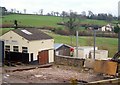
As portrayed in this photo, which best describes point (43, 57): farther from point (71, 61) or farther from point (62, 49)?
point (62, 49)

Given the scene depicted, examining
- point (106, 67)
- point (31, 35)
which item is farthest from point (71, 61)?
point (31, 35)

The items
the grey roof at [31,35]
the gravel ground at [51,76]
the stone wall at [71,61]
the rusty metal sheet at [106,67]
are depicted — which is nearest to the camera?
the gravel ground at [51,76]

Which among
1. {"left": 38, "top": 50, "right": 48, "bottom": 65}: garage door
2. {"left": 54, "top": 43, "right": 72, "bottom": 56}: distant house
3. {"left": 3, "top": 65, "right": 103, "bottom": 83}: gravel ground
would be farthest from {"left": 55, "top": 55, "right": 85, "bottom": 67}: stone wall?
{"left": 54, "top": 43, "right": 72, "bottom": 56}: distant house

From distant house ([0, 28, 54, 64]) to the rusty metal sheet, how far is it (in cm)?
607

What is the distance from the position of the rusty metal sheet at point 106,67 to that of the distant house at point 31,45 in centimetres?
607

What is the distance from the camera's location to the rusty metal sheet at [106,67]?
19.3 metres

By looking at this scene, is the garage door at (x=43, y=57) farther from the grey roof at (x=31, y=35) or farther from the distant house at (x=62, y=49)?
the distant house at (x=62, y=49)

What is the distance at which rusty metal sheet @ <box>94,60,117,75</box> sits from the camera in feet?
63.2

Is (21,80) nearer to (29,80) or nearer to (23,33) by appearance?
(29,80)

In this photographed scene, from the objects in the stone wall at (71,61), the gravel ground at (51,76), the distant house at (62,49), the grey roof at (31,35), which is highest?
the grey roof at (31,35)

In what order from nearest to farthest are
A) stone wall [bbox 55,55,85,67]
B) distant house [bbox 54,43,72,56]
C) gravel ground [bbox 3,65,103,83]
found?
1. gravel ground [bbox 3,65,103,83]
2. stone wall [bbox 55,55,85,67]
3. distant house [bbox 54,43,72,56]

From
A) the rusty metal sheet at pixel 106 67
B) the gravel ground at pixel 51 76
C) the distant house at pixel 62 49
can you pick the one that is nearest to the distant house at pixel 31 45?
the gravel ground at pixel 51 76

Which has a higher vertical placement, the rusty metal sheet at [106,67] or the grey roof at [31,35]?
the grey roof at [31,35]

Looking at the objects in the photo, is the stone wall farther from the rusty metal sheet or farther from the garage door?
the rusty metal sheet
